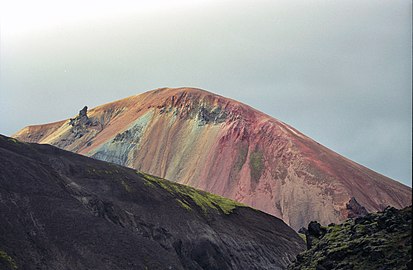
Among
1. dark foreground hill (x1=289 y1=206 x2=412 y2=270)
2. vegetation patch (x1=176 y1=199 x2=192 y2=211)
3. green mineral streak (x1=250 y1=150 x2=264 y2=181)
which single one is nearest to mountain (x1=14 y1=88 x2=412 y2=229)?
green mineral streak (x1=250 y1=150 x2=264 y2=181)

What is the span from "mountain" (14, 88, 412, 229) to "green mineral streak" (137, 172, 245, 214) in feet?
142

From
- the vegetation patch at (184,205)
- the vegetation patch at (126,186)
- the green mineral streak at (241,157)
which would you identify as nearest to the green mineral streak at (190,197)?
the vegetation patch at (184,205)

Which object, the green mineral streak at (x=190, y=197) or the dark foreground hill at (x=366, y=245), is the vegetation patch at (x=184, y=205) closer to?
the green mineral streak at (x=190, y=197)

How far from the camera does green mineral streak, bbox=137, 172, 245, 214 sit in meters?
93.3

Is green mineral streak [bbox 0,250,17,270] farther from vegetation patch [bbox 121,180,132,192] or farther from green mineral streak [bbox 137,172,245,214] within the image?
green mineral streak [bbox 137,172,245,214]

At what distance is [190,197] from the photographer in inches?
3804

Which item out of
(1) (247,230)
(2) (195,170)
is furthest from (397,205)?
(1) (247,230)

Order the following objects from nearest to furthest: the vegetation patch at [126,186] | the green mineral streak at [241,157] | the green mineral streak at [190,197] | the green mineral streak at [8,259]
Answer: the green mineral streak at [8,259]
the vegetation patch at [126,186]
the green mineral streak at [190,197]
the green mineral streak at [241,157]

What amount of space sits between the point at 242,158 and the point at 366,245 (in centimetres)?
13106

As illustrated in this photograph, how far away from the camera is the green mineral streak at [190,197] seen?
306 feet

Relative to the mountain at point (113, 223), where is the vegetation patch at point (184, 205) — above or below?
above

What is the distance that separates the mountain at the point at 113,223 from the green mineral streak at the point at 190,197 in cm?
30

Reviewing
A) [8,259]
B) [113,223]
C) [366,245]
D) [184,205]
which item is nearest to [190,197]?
[184,205]

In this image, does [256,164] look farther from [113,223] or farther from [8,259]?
[8,259]
